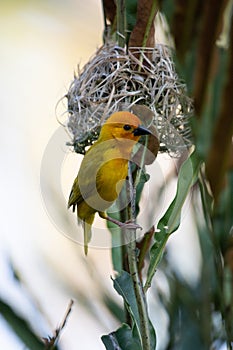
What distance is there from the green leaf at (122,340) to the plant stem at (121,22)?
66cm

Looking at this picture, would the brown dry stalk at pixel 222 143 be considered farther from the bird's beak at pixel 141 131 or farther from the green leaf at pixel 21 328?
the bird's beak at pixel 141 131

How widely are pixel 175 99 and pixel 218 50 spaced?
1.25 metres

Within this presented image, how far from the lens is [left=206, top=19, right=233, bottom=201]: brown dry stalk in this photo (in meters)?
0.19

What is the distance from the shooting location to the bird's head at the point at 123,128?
1.36m

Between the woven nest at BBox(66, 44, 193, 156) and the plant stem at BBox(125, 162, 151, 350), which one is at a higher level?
the woven nest at BBox(66, 44, 193, 156)

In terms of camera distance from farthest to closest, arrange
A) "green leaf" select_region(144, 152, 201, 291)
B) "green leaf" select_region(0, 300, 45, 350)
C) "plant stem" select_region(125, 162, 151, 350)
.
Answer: "green leaf" select_region(144, 152, 201, 291) → "plant stem" select_region(125, 162, 151, 350) → "green leaf" select_region(0, 300, 45, 350)

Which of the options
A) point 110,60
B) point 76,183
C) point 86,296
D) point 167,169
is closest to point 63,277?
point 86,296

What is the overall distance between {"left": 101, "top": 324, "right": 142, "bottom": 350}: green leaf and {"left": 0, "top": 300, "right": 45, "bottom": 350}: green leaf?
0.83ft

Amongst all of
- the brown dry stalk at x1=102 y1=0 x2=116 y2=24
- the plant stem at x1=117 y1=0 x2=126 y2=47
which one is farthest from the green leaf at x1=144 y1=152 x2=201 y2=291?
the brown dry stalk at x1=102 y1=0 x2=116 y2=24

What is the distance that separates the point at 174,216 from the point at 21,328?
47cm

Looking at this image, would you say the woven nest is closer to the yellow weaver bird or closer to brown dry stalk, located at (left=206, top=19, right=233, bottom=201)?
the yellow weaver bird

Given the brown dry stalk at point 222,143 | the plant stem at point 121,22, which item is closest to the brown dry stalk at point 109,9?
the plant stem at point 121,22

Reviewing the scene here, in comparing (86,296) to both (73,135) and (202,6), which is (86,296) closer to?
(73,135)

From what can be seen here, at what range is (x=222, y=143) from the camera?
192 millimetres
